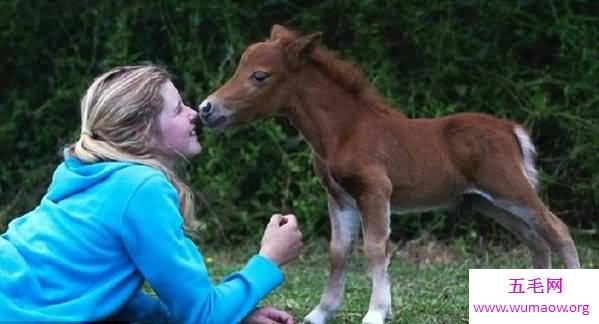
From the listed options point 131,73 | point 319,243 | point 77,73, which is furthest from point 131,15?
point 131,73

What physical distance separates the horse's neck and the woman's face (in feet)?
7.33

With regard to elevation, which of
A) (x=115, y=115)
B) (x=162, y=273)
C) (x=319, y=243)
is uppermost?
(x=115, y=115)

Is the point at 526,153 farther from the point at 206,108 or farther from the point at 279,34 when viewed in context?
the point at 206,108

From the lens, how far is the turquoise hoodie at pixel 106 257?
3.68 meters

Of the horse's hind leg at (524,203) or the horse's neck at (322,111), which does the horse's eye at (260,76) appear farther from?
the horse's hind leg at (524,203)

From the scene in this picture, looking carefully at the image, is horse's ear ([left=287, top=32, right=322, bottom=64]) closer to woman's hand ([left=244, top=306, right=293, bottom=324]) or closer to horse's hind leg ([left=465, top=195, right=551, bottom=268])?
horse's hind leg ([left=465, top=195, right=551, bottom=268])

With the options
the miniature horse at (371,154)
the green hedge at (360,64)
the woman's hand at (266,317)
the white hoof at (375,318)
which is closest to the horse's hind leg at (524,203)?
the miniature horse at (371,154)

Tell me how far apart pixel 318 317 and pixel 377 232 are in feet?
1.77

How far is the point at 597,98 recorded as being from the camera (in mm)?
10273

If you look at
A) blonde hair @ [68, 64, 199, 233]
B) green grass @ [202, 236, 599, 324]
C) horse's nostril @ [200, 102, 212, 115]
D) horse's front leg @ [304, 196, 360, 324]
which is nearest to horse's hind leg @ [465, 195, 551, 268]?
green grass @ [202, 236, 599, 324]

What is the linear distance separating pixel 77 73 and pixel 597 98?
196 inches

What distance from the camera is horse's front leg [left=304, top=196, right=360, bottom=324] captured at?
6066mm

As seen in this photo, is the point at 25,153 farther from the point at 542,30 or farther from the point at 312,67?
the point at 312,67

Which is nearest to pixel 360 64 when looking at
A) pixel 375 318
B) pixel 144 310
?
pixel 375 318
